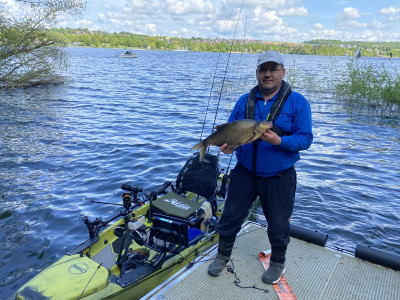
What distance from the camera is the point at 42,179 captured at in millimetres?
9789

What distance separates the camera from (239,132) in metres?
3.66

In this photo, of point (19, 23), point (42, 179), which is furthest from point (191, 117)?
point (19, 23)

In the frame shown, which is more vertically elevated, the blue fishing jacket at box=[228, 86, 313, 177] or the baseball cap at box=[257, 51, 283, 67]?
the baseball cap at box=[257, 51, 283, 67]

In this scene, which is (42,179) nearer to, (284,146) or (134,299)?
(134,299)

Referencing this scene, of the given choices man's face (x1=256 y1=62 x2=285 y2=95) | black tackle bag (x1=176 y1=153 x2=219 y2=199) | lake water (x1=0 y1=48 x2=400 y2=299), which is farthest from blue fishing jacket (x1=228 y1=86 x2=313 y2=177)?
lake water (x1=0 y1=48 x2=400 y2=299)

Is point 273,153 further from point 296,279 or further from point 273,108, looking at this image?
point 296,279

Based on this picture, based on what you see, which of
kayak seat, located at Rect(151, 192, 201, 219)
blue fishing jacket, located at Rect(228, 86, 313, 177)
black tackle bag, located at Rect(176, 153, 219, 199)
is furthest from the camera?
black tackle bag, located at Rect(176, 153, 219, 199)

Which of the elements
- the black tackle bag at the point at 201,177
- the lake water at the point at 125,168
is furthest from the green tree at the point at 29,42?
the black tackle bag at the point at 201,177

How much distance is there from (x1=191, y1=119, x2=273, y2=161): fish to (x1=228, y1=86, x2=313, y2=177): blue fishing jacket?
0.28m

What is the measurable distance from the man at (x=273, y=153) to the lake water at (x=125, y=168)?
→ 397 centimetres

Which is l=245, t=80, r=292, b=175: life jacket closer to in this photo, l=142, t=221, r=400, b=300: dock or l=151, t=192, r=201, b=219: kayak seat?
l=142, t=221, r=400, b=300: dock

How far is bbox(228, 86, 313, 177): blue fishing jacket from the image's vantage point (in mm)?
3664

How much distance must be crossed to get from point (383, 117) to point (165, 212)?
1813cm

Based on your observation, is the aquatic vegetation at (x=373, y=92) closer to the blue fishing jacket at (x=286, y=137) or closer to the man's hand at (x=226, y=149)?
the blue fishing jacket at (x=286, y=137)
